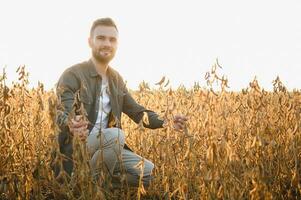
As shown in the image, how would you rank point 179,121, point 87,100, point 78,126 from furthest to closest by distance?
point 87,100, point 179,121, point 78,126

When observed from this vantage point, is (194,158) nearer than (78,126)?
No

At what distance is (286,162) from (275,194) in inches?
13.8

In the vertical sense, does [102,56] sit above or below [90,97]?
above

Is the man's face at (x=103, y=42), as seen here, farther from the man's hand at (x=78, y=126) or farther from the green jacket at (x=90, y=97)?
the man's hand at (x=78, y=126)

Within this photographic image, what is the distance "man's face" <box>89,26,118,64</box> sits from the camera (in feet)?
9.37

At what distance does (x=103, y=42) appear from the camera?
2.86m

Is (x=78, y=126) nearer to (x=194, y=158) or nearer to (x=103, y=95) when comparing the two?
(x=194, y=158)

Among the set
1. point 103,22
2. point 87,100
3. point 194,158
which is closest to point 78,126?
point 194,158

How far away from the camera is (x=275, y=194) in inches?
92.5

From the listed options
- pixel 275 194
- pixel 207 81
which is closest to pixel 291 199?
pixel 275 194

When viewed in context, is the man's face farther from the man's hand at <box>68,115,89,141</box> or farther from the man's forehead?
the man's hand at <box>68,115,89,141</box>

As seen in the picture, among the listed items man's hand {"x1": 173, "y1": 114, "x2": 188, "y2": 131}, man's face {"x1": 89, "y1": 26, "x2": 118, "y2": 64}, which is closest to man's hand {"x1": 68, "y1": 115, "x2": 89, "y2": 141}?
man's hand {"x1": 173, "y1": 114, "x2": 188, "y2": 131}

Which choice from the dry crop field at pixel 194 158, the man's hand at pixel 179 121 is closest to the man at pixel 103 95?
the dry crop field at pixel 194 158

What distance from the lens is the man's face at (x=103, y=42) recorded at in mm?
2857
